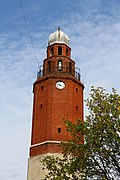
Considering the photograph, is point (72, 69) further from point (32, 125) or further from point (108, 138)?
point (108, 138)

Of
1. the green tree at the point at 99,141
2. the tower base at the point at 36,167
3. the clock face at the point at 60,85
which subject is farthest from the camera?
the clock face at the point at 60,85

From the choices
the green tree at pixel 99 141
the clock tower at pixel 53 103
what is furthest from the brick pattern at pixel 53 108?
the green tree at pixel 99 141

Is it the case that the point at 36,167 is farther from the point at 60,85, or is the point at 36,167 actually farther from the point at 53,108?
the point at 60,85

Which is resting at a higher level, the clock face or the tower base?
the clock face

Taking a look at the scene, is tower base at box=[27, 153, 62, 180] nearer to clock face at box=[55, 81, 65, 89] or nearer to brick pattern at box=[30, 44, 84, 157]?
brick pattern at box=[30, 44, 84, 157]

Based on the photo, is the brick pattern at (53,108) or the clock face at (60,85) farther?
the clock face at (60,85)

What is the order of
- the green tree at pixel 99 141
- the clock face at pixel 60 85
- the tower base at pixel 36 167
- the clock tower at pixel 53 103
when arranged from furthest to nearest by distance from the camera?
1. the clock face at pixel 60 85
2. the clock tower at pixel 53 103
3. the tower base at pixel 36 167
4. the green tree at pixel 99 141

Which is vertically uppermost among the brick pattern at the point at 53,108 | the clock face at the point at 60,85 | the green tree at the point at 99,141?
the clock face at the point at 60,85

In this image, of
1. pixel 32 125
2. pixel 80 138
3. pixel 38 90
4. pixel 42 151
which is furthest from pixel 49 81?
pixel 80 138

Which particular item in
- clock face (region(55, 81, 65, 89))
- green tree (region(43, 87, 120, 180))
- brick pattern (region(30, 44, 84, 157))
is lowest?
green tree (region(43, 87, 120, 180))

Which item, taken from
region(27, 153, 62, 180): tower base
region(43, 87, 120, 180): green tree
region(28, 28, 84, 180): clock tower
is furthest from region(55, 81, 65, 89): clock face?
region(43, 87, 120, 180): green tree

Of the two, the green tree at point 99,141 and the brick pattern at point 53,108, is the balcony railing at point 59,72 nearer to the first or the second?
the brick pattern at point 53,108

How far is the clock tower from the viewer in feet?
114

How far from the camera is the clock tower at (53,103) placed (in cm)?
3462
